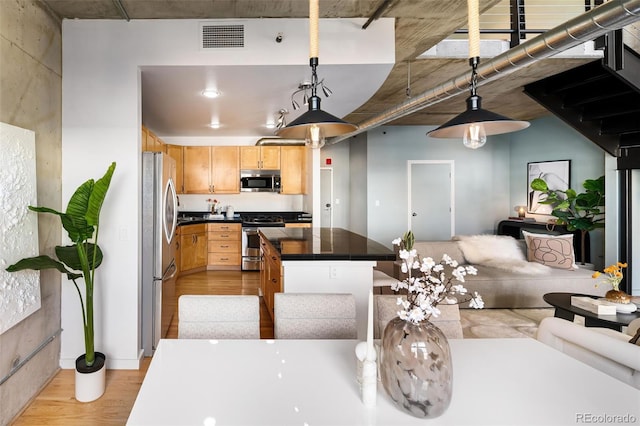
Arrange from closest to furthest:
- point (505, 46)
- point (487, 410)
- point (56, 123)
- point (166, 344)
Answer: point (487, 410) < point (166, 344) < point (56, 123) < point (505, 46)

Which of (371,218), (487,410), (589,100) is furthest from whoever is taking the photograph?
(371,218)

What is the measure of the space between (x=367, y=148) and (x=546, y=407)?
634 cm

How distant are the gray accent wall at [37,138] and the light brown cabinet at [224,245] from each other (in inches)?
141

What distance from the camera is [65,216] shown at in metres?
2.17

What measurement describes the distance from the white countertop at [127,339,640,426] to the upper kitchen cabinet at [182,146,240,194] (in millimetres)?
5271

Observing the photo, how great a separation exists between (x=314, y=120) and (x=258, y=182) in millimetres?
5314

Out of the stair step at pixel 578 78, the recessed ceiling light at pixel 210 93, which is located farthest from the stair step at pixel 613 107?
the recessed ceiling light at pixel 210 93

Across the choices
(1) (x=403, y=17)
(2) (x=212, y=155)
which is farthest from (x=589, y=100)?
(2) (x=212, y=155)

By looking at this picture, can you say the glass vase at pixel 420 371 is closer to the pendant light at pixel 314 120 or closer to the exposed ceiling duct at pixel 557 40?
the pendant light at pixel 314 120

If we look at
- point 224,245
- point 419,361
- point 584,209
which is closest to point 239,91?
point 419,361

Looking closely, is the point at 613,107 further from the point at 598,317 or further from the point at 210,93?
the point at 210,93

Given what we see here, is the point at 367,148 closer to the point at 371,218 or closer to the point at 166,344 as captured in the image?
the point at 371,218

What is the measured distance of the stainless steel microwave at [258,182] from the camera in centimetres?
652

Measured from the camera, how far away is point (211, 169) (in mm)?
6523
